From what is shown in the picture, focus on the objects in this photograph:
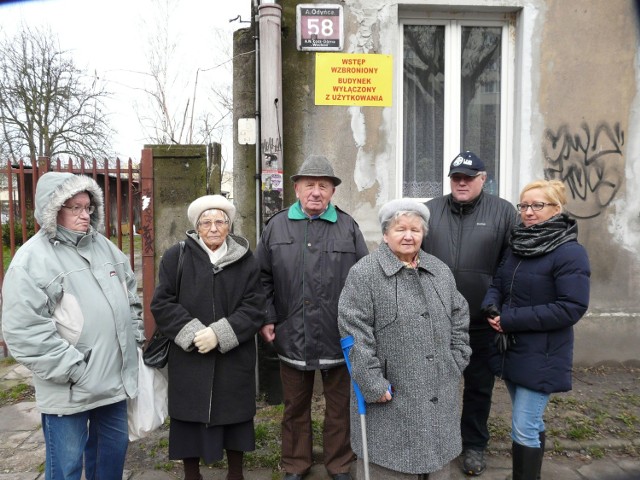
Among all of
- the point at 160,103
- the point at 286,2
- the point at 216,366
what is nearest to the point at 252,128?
the point at 286,2

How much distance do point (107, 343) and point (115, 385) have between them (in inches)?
9.4

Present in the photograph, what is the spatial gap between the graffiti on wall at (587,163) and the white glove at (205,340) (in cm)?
368

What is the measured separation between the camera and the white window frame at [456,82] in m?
4.85

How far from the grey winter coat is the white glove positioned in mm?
379

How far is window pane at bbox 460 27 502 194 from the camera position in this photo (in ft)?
16.3

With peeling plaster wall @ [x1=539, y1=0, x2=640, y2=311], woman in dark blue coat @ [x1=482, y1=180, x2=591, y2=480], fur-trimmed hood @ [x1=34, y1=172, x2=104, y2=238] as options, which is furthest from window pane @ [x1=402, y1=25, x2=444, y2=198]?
fur-trimmed hood @ [x1=34, y1=172, x2=104, y2=238]

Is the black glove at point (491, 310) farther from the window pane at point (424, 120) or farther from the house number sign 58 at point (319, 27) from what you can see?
the house number sign 58 at point (319, 27)

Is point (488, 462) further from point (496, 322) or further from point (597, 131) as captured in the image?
point (597, 131)

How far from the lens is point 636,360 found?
16.1ft

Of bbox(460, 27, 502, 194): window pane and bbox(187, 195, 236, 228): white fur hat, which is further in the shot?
bbox(460, 27, 502, 194): window pane

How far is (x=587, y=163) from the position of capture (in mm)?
4805

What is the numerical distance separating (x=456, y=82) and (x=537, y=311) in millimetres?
3083

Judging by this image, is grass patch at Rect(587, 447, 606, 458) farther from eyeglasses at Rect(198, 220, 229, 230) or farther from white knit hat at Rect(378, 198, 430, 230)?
eyeglasses at Rect(198, 220, 229, 230)

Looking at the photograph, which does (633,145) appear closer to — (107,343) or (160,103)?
(107,343)
